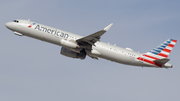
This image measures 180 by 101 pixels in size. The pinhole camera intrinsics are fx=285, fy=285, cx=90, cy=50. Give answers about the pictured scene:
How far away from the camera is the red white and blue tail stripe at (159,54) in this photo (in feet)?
179

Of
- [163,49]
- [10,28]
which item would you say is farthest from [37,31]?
[163,49]

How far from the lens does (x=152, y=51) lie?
56.6 m

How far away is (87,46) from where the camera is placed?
5338 cm

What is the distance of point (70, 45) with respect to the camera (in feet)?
171

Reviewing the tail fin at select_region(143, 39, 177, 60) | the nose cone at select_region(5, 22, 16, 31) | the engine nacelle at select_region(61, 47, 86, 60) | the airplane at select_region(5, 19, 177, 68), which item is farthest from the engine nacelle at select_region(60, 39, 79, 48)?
the tail fin at select_region(143, 39, 177, 60)

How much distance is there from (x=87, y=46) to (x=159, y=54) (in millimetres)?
14493

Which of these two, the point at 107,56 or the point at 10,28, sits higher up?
the point at 10,28

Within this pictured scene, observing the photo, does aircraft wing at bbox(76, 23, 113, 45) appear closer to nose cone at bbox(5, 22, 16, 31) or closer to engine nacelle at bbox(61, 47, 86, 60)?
engine nacelle at bbox(61, 47, 86, 60)

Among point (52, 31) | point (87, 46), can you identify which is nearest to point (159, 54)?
point (87, 46)

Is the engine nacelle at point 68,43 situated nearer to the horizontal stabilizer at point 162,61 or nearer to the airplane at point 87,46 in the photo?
the airplane at point 87,46

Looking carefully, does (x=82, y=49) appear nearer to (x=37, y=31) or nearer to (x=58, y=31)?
(x=58, y=31)

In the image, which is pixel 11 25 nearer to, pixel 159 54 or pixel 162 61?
pixel 159 54

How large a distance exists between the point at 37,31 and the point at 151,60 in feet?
73.7

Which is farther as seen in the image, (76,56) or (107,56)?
(76,56)
